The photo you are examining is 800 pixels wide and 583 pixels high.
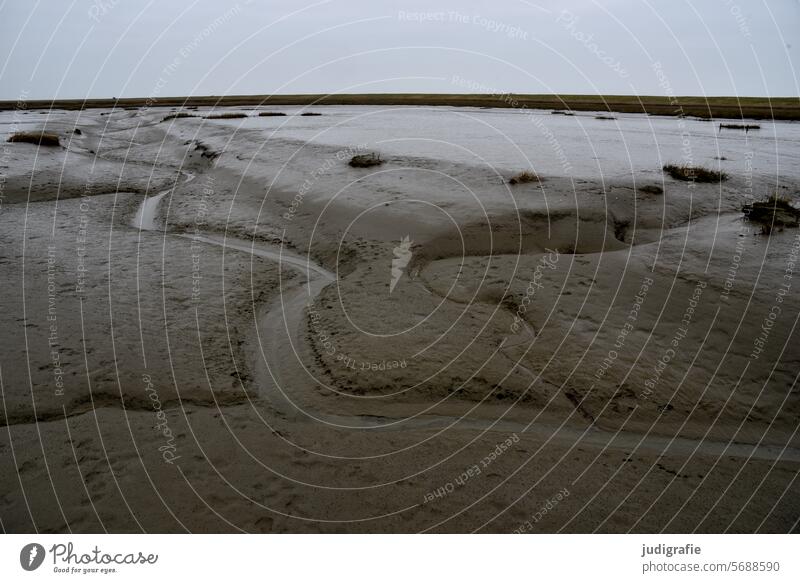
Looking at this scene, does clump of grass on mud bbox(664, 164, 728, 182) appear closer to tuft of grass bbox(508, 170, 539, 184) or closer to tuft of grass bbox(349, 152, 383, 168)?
tuft of grass bbox(508, 170, 539, 184)

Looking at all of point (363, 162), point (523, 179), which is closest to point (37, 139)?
point (363, 162)

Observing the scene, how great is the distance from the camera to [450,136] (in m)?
29.6

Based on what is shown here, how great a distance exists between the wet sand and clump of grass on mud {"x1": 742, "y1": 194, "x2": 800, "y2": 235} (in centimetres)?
53

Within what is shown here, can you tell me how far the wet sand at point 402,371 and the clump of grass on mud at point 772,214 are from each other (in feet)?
1.72

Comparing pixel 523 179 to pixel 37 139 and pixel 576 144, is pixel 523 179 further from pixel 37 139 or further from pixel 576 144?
pixel 37 139

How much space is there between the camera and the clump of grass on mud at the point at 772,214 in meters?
13.1

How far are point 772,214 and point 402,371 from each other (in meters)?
12.5

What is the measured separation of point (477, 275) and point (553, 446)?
484 centimetres

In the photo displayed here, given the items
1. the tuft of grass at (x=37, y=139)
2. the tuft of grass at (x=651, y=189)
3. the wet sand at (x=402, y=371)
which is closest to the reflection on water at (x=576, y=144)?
the tuft of grass at (x=651, y=189)

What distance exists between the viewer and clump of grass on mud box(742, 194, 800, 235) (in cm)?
1315

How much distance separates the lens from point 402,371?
7363 millimetres

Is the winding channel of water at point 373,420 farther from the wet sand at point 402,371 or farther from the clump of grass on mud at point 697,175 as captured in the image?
the clump of grass on mud at point 697,175

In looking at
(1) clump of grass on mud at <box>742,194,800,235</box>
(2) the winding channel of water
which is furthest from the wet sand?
(1) clump of grass on mud at <box>742,194,800,235</box>

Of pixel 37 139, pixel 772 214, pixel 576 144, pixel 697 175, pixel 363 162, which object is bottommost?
pixel 772 214
